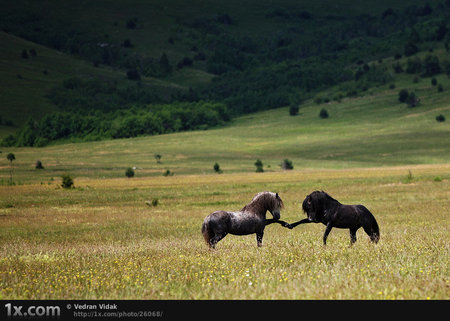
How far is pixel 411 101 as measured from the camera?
188250mm

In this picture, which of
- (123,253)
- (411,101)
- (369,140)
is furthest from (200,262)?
(411,101)

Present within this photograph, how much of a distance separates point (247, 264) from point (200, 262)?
947 millimetres

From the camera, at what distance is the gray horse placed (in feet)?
46.2

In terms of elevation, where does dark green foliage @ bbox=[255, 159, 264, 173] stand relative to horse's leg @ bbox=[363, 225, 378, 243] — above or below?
above

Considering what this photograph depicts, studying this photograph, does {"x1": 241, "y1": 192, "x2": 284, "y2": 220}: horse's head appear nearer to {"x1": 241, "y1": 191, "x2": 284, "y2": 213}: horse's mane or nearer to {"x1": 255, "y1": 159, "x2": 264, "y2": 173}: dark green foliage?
{"x1": 241, "y1": 191, "x2": 284, "y2": 213}: horse's mane

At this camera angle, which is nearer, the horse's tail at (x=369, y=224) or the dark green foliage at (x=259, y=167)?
the horse's tail at (x=369, y=224)

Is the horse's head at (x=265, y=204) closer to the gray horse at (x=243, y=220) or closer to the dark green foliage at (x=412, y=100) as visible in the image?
the gray horse at (x=243, y=220)

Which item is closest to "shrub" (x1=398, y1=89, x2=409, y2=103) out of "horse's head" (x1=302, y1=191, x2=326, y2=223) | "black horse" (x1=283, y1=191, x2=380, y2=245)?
"black horse" (x1=283, y1=191, x2=380, y2=245)

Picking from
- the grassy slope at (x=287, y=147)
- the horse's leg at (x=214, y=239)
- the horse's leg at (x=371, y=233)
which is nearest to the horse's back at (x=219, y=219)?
the horse's leg at (x=214, y=239)
